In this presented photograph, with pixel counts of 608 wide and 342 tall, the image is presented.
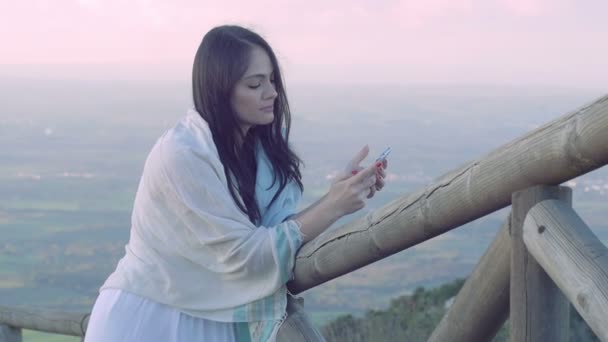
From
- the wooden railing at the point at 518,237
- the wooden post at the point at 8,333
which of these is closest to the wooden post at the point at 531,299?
the wooden railing at the point at 518,237

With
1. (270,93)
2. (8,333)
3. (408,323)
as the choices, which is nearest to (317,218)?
(270,93)

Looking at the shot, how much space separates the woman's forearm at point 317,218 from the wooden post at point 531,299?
1.46ft

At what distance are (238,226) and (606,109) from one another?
0.81m

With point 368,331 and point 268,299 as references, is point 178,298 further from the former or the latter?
point 368,331

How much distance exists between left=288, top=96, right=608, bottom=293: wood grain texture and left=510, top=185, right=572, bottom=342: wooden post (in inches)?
2.5

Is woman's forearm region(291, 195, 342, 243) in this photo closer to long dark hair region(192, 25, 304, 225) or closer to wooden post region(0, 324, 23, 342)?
long dark hair region(192, 25, 304, 225)

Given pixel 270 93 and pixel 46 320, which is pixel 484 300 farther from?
pixel 46 320

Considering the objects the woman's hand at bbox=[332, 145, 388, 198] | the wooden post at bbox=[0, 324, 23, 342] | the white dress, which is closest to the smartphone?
the woman's hand at bbox=[332, 145, 388, 198]

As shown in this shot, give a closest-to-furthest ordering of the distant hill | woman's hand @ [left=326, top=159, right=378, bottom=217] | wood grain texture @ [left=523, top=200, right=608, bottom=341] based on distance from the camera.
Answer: wood grain texture @ [left=523, top=200, right=608, bottom=341]
woman's hand @ [left=326, top=159, right=378, bottom=217]
the distant hill

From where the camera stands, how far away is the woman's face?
6.21 feet

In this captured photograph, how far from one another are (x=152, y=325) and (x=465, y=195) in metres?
0.79

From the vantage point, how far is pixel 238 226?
5.71 ft

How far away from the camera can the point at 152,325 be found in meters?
1.88

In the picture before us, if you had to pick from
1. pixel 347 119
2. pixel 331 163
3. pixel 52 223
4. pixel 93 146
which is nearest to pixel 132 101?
pixel 93 146
